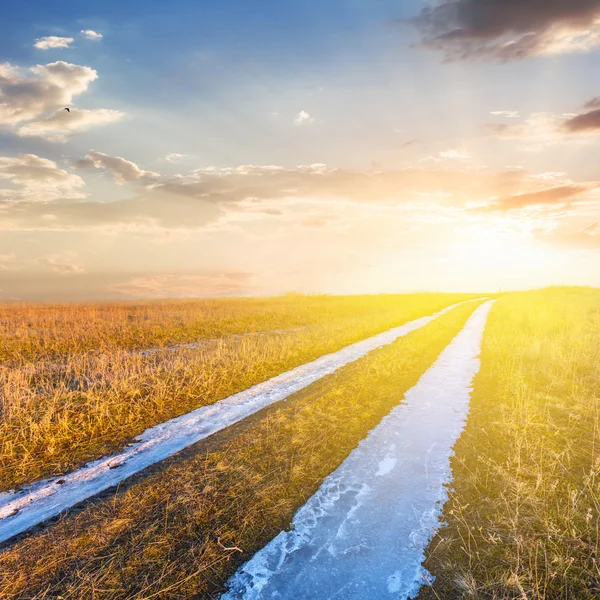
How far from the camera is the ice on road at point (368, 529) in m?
4.11

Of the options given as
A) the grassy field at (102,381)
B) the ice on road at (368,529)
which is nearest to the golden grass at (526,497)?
the ice on road at (368,529)

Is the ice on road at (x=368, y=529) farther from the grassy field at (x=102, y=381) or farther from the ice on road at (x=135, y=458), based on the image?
the grassy field at (x=102, y=381)

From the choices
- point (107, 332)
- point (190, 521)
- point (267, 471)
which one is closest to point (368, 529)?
point (267, 471)

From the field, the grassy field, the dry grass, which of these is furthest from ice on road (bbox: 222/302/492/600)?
the dry grass

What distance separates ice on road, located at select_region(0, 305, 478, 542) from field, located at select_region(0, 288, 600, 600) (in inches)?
12.1

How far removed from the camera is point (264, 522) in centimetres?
511

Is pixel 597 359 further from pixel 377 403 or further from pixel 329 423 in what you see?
pixel 329 423

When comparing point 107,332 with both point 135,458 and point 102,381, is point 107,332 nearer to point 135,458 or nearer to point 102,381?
point 102,381

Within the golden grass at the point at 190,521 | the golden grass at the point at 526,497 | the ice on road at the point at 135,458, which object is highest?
the golden grass at the point at 526,497

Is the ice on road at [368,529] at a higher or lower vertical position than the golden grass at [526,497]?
lower

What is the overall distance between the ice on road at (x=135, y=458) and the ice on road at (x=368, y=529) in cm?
312

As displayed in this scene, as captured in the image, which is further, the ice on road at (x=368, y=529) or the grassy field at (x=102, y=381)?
the grassy field at (x=102, y=381)

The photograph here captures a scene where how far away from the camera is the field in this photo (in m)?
4.22

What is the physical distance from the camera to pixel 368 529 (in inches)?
197
